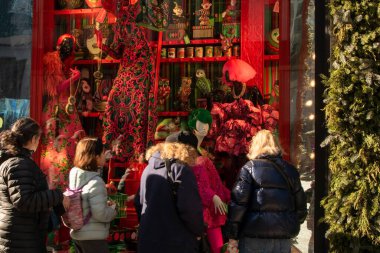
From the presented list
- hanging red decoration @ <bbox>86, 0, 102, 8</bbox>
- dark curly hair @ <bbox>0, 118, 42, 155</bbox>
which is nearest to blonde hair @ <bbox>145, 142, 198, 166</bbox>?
dark curly hair @ <bbox>0, 118, 42, 155</bbox>

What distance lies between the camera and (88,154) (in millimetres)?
4320

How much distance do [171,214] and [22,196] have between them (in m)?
0.91

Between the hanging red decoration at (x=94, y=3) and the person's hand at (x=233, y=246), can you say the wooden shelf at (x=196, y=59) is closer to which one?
A: the hanging red decoration at (x=94, y=3)

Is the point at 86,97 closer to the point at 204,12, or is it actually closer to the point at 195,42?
the point at 195,42

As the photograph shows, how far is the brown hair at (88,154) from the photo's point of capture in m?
4.32

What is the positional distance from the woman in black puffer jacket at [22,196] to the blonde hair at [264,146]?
1.28 meters

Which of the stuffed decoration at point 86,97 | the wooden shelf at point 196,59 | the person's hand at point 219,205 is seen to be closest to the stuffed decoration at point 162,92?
the wooden shelf at point 196,59

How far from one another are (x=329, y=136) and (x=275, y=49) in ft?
5.11

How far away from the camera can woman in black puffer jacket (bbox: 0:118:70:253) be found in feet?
12.9

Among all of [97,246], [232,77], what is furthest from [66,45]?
[97,246]

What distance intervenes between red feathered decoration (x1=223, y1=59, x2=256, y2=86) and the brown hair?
6.66 feet

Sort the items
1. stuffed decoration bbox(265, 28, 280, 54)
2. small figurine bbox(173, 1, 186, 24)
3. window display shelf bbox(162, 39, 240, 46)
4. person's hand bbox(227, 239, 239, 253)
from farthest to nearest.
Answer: window display shelf bbox(162, 39, 240, 46)
small figurine bbox(173, 1, 186, 24)
stuffed decoration bbox(265, 28, 280, 54)
person's hand bbox(227, 239, 239, 253)

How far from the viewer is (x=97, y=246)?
14.1ft

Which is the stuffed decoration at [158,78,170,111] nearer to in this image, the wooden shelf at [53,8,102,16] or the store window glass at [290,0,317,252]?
the wooden shelf at [53,8,102,16]
